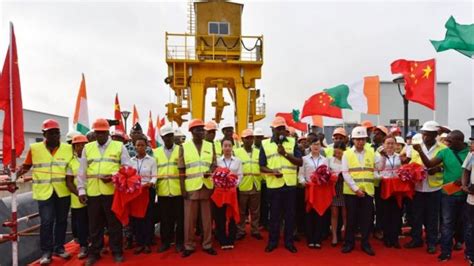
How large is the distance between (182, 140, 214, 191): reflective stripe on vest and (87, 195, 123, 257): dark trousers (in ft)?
3.85

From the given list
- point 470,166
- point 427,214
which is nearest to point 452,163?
point 470,166

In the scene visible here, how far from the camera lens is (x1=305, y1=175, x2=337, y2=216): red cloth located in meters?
6.23

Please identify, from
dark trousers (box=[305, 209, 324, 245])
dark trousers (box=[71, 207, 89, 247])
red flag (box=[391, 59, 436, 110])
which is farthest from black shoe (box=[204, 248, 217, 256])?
red flag (box=[391, 59, 436, 110])

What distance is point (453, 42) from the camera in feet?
22.8

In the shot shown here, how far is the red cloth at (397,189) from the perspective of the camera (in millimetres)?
6164

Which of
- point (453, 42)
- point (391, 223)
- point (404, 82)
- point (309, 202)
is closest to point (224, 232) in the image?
point (309, 202)

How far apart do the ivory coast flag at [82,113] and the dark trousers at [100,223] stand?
96.5 inches

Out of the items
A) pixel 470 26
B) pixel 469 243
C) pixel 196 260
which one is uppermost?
pixel 470 26

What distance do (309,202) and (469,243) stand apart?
2.32 meters

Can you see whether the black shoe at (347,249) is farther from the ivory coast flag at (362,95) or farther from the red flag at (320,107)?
the red flag at (320,107)

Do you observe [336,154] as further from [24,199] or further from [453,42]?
[24,199]

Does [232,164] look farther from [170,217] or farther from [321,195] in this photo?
[321,195]

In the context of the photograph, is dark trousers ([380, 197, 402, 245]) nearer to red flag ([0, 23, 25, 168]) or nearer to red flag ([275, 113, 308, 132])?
red flag ([0, 23, 25, 168])

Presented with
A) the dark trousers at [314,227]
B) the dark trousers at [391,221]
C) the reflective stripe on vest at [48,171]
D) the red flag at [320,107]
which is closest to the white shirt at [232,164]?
the dark trousers at [314,227]
